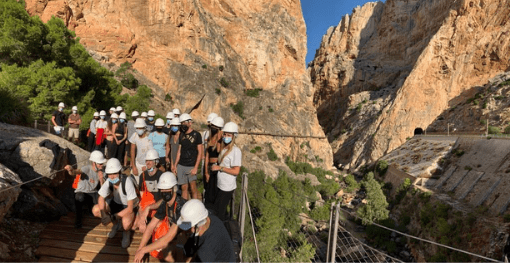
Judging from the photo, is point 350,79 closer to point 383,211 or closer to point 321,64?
point 321,64

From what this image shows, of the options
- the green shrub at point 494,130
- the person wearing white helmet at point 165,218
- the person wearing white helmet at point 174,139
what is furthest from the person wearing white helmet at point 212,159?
the green shrub at point 494,130

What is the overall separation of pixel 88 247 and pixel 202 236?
2.53 metres

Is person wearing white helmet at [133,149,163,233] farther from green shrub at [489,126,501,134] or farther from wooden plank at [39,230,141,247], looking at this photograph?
green shrub at [489,126,501,134]

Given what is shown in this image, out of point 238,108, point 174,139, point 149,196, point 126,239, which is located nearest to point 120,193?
point 149,196

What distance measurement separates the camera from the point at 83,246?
388 cm

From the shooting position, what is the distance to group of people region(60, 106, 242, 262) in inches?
102

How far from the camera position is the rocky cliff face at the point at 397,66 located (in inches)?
1459

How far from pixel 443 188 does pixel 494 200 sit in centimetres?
554

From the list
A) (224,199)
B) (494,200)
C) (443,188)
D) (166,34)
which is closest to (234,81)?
(166,34)

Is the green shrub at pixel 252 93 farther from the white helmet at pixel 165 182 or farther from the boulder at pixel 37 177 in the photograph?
the white helmet at pixel 165 182

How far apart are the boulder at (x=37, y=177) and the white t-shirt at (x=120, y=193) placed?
1.30 meters

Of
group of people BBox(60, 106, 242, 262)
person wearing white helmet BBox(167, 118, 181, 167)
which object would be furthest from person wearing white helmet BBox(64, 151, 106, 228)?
person wearing white helmet BBox(167, 118, 181, 167)

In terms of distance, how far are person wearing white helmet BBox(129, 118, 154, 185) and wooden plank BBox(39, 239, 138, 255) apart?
5.79 ft

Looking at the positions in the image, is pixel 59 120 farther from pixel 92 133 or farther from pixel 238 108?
pixel 238 108
